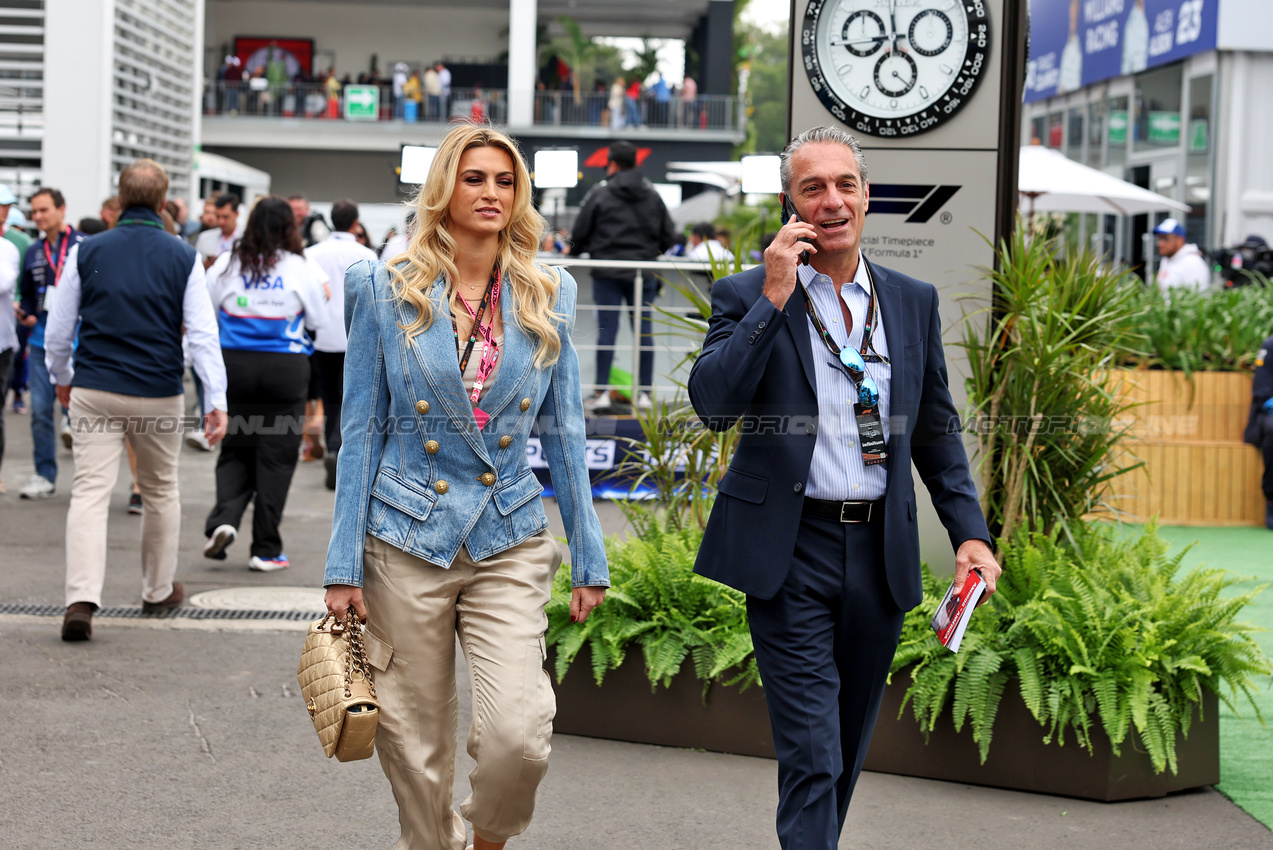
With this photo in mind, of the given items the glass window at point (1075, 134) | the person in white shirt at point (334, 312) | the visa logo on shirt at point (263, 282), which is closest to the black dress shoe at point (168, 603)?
the visa logo on shirt at point (263, 282)

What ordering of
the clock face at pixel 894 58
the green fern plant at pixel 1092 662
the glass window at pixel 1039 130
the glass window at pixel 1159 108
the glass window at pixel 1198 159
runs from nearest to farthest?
the green fern plant at pixel 1092 662, the clock face at pixel 894 58, the glass window at pixel 1198 159, the glass window at pixel 1159 108, the glass window at pixel 1039 130

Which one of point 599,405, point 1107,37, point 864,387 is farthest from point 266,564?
point 1107,37

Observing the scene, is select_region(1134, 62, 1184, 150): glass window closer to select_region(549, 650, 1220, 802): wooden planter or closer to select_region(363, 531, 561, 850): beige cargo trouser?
select_region(549, 650, 1220, 802): wooden planter

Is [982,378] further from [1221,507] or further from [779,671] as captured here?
[1221,507]

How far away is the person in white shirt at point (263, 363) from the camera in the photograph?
803 centimetres

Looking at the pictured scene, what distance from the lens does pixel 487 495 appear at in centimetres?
345

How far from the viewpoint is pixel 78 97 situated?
852 inches

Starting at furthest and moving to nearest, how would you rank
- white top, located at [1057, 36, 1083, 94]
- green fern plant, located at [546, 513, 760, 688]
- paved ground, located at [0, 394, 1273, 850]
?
1. white top, located at [1057, 36, 1083, 94]
2. green fern plant, located at [546, 513, 760, 688]
3. paved ground, located at [0, 394, 1273, 850]

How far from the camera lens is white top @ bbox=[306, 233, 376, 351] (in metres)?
10.5

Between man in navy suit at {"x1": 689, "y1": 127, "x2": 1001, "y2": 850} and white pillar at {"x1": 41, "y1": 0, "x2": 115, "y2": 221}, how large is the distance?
2031 centimetres

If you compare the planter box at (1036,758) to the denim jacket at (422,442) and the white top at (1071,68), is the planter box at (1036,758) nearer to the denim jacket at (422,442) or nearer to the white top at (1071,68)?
the denim jacket at (422,442)

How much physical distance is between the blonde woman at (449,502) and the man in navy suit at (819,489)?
0.48 meters

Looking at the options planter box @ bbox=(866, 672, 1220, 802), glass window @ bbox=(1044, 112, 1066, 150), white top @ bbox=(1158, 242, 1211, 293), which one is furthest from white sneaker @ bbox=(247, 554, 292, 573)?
glass window @ bbox=(1044, 112, 1066, 150)

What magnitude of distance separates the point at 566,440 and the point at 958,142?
2907mm
